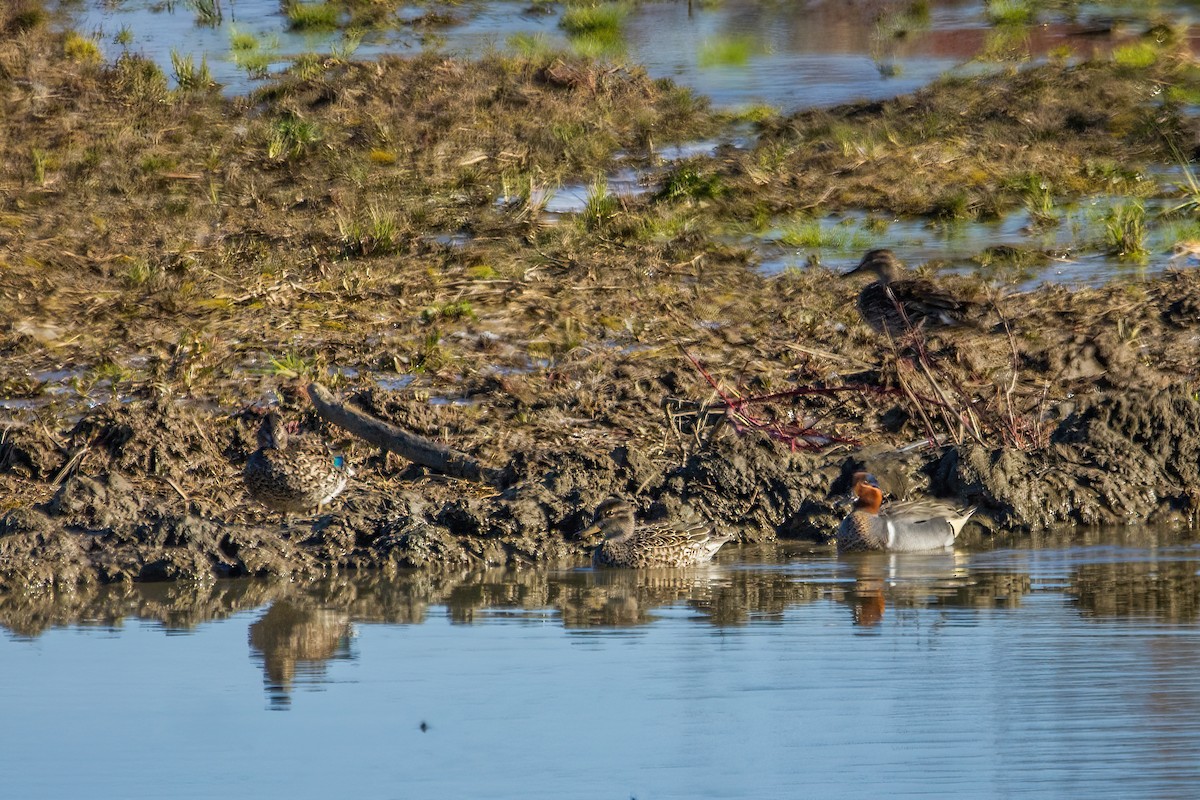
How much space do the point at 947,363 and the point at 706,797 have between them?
707 centimetres

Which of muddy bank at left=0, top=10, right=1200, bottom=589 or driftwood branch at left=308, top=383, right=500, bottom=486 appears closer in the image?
muddy bank at left=0, top=10, right=1200, bottom=589

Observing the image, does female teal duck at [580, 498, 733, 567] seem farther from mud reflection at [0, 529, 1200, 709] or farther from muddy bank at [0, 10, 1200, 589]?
muddy bank at [0, 10, 1200, 589]

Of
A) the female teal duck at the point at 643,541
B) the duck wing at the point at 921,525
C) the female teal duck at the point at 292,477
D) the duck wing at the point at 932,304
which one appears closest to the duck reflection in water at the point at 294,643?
the female teal duck at the point at 292,477

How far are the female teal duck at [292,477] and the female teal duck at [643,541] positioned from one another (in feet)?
4.67

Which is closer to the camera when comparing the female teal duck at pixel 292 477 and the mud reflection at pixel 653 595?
the mud reflection at pixel 653 595

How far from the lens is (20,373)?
12500 mm

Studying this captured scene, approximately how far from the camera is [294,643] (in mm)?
7504

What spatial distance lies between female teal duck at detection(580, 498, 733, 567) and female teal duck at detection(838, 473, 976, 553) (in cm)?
64

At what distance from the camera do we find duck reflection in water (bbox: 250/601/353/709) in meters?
6.92

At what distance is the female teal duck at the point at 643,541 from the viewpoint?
908cm

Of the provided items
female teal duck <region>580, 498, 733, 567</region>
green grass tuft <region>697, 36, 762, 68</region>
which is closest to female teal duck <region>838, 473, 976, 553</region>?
female teal duck <region>580, 498, 733, 567</region>

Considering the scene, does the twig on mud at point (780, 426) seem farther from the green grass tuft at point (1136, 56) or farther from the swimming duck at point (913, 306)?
the green grass tuft at point (1136, 56)

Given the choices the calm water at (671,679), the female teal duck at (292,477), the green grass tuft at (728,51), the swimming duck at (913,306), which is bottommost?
the calm water at (671,679)

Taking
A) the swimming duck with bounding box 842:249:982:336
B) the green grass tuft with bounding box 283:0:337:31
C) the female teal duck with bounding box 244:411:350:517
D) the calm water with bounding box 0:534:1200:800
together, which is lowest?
the calm water with bounding box 0:534:1200:800
